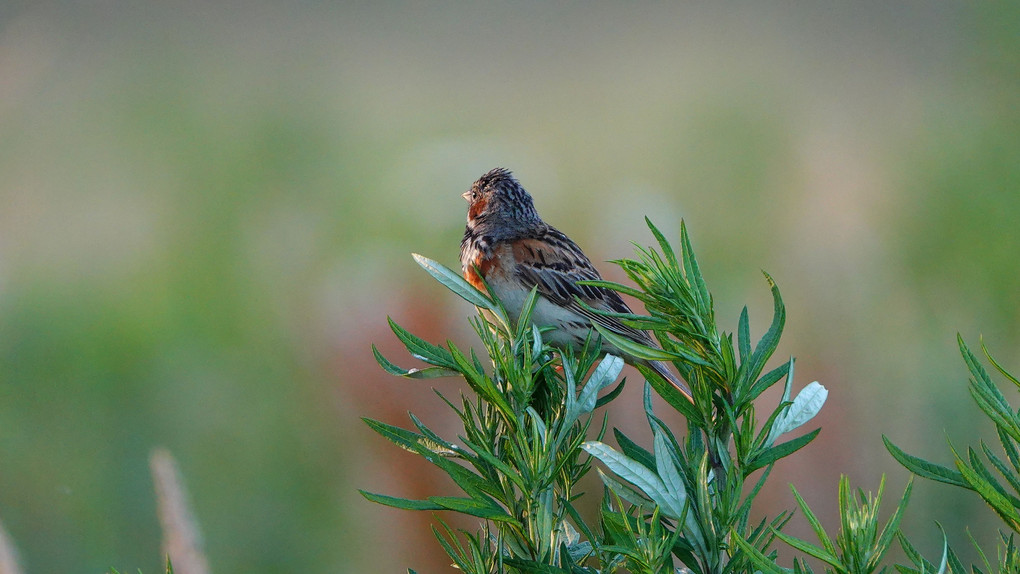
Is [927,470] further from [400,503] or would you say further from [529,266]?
[529,266]

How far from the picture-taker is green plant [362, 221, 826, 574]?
429 mm

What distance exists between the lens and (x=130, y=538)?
6.95 feet

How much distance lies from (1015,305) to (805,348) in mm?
506

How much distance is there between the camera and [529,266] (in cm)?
159

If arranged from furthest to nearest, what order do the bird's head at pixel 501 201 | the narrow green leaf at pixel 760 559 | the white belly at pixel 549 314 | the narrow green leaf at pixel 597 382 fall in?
1. the bird's head at pixel 501 201
2. the white belly at pixel 549 314
3. the narrow green leaf at pixel 597 382
4. the narrow green leaf at pixel 760 559

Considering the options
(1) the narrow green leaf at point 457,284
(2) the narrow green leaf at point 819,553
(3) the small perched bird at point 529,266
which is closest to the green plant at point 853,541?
(2) the narrow green leaf at point 819,553

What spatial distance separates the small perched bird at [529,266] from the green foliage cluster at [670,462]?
2.90 feet

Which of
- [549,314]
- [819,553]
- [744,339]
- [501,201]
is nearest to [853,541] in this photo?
[819,553]

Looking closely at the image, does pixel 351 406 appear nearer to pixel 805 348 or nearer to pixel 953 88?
pixel 805 348

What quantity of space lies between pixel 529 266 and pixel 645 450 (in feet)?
3.68

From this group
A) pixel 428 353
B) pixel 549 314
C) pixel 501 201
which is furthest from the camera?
pixel 501 201

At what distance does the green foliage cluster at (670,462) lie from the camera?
41cm

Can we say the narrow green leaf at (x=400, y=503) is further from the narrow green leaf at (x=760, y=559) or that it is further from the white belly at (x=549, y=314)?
the white belly at (x=549, y=314)

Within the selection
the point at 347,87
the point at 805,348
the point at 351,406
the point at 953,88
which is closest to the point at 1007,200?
the point at 805,348
